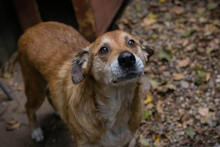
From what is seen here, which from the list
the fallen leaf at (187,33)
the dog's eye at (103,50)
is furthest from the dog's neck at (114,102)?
the fallen leaf at (187,33)

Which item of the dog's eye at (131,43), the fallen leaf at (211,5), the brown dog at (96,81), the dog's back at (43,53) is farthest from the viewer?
the fallen leaf at (211,5)

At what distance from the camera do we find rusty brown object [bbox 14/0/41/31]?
4.71 metres

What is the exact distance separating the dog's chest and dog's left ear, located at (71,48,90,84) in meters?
0.32

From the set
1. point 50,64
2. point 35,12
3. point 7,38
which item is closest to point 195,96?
point 50,64

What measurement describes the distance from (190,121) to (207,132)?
30 cm

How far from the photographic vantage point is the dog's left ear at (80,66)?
2.73 metres

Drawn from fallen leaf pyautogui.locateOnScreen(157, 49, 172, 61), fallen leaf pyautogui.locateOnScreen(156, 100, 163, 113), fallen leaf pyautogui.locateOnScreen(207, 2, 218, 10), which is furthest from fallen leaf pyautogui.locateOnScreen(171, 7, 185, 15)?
fallen leaf pyautogui.locateOnScreen(156, 100, 163, 113)

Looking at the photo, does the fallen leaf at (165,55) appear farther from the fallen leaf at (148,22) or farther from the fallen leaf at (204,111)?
the fallen leaf at (204,111)

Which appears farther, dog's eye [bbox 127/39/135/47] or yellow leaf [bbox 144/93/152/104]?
yellow leaf [bbox 144/93/152/104]

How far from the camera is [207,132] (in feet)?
11.7

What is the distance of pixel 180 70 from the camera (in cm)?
455

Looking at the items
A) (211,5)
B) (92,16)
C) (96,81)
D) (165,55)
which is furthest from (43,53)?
(211,5)

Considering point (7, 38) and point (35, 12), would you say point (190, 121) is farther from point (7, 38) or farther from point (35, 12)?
point (7, 38)

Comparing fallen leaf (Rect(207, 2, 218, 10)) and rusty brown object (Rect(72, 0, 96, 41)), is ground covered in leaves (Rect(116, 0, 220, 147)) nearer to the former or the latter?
fallen leaf (Rect(207, 2, 218, 10))
